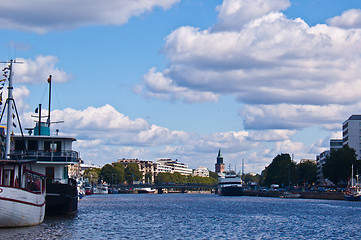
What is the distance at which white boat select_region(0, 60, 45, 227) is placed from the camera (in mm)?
46625

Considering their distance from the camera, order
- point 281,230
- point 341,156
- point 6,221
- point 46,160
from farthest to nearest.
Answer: point 341,156 < point 46,160 < point 281,230 < point 6,221

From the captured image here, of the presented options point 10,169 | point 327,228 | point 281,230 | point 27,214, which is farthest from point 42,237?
point 327,228

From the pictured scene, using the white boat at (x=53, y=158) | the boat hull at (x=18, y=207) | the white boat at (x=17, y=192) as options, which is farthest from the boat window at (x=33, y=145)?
the boat hull at (x=18, y=207)

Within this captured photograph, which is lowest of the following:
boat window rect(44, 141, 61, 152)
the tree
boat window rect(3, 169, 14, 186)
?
boat window rect(3, 169, 14, 186)

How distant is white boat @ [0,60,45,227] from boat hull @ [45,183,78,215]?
17.9ft

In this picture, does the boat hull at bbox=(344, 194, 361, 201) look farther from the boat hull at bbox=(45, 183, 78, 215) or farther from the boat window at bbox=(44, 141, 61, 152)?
the boat window at bbox=(44, 141, 61, 152)

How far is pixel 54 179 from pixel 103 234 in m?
15.8

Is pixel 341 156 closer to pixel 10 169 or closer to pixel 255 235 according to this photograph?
pixel 255 235

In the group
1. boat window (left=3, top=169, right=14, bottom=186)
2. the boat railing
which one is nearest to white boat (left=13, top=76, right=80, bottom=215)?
the boat railing

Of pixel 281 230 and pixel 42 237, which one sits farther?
pixel 281 230

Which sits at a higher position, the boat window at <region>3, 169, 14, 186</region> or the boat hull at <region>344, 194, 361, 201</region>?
the boat window at <region>3, 169, 14, 186</region>

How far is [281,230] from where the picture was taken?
62094mm

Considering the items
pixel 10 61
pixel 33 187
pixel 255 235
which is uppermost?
pixel 10 61

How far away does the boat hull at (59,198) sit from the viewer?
64.8 m
